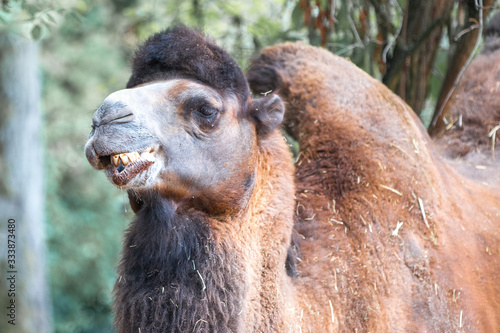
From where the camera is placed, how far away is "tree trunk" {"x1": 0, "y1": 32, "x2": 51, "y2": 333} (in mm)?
10891

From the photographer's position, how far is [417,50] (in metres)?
5.14

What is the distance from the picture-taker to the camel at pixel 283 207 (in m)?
2.67

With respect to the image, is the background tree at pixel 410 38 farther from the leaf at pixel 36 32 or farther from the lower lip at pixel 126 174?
the lower lip at pixel 126 174

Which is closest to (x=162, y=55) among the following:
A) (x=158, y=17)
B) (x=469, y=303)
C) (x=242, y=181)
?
(x=242, y=181)

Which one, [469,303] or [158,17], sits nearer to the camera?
[469,303]

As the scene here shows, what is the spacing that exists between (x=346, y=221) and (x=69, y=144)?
15.7m

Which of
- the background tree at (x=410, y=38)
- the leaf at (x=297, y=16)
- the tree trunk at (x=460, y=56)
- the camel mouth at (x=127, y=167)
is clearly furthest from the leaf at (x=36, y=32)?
the tree trunk at (x=460, y=56)

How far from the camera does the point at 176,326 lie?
103 inches

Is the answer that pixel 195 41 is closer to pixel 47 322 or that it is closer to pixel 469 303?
pixel 469 303

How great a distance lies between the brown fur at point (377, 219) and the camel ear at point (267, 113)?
0.56 metres

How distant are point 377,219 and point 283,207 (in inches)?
24.9

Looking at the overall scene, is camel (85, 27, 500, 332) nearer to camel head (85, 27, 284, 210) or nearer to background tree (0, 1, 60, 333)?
camel head (85, 27, 284, 210)

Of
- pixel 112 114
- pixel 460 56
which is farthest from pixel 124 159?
pixel 460 56

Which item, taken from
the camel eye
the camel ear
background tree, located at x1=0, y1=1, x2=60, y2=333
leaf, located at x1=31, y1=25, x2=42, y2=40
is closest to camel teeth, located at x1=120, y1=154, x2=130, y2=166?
the camel eye
